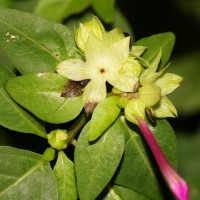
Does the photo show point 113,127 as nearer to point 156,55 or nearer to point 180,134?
point 156,55

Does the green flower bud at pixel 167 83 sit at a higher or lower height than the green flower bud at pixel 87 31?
lower

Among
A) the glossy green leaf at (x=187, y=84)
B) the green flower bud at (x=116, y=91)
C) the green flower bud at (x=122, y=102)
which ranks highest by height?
the green flower bud at (x=116, y=91)

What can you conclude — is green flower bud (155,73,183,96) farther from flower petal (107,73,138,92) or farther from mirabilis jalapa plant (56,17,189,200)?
flower petal (107,73,138,92)

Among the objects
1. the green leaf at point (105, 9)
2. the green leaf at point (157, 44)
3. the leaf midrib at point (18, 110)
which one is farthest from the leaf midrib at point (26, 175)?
the green leaf at point (105, 9)

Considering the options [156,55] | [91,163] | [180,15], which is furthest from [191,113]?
[91,163]

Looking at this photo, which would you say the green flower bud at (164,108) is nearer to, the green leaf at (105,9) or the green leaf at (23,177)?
the green leaf at (23,177)

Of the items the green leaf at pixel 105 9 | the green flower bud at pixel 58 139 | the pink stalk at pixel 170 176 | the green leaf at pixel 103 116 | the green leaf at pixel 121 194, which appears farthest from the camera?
the green leaf at pixel 105 9

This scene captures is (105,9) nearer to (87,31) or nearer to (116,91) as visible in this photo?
(87,31)
